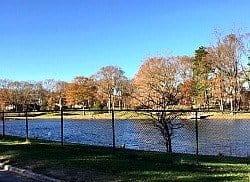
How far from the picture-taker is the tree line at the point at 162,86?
178 ft

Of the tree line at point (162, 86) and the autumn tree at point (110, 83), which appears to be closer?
the tree line at point (162, 86)

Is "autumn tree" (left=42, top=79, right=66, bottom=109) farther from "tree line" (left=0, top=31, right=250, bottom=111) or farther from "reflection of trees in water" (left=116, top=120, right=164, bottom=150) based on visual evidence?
"reflection of trees in water" (left=116, top=120, right=164, bottom=150)

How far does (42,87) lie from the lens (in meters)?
146

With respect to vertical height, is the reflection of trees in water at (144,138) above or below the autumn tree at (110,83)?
below

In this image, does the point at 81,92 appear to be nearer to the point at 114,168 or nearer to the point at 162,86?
the point at 162,86

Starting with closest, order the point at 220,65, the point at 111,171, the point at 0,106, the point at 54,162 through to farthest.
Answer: the point at 111,171, the point at 54,162, the point at 220,65, the point at 0,106

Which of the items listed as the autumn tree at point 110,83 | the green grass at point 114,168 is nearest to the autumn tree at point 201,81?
the autumn tree at point 110,83

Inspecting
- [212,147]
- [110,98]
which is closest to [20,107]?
[110,98]

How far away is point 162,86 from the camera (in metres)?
39.1

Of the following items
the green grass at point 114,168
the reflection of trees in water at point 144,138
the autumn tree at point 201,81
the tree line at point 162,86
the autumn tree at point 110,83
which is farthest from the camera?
the autumn tree at point 110,83

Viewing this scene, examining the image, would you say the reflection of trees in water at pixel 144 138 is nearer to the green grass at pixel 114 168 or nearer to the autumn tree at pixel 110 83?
the green grass at pixel 114 168

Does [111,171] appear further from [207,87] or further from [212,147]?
Result: [207,87]

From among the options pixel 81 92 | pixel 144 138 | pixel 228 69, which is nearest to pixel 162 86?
pixel 144 138

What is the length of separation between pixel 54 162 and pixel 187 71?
260 feet
